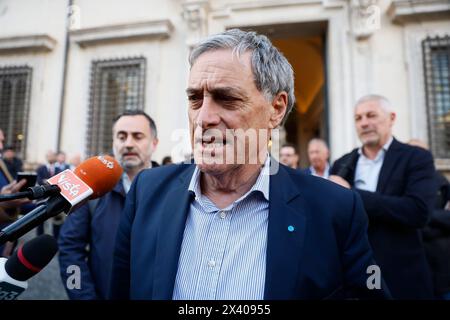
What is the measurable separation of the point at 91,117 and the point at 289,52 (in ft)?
18.5

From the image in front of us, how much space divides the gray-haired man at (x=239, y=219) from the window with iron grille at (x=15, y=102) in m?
7.69

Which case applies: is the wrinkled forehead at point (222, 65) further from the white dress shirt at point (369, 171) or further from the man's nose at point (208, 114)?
the white dress shirt at point (369, 171)

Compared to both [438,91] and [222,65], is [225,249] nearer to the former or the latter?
[222,65]

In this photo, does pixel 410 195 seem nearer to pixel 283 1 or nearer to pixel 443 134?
pixel 443 134

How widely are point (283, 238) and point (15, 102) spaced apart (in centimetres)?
850

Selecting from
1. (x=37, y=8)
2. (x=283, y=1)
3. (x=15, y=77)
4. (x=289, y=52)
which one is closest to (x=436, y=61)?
(x=283, y=1)

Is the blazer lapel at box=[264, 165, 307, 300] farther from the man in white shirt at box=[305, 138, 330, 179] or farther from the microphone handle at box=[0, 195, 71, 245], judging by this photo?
the man in white shirt at box=[305, 138, 330, 179]

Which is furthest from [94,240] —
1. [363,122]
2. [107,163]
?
[363,122]

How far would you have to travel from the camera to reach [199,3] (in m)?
6.88

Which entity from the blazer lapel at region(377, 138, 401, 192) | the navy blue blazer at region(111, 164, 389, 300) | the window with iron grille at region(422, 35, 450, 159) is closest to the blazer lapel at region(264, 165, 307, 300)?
the navy blue blazer at region(111, 164, 389, 300)

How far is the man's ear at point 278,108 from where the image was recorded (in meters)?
1.42

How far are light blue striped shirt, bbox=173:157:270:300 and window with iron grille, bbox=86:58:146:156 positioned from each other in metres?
6.46

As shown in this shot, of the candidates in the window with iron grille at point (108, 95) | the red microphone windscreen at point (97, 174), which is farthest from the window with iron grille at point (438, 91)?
the red microphone windscreen at point (97, 174)
